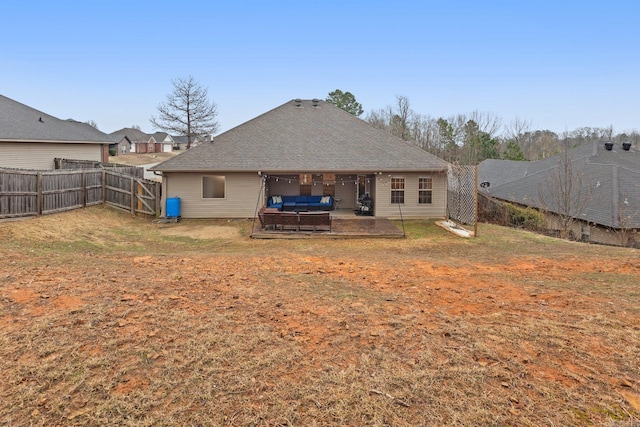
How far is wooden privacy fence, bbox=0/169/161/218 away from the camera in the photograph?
40.0ft

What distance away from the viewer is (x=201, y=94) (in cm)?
4350

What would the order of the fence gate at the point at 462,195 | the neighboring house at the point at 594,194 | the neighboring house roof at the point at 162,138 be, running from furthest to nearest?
the neighboring house roof at the point at 162,138, the neighboring house at the point at 594,194, the fence gate at the point at 462,195

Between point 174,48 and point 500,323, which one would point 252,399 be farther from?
point 174,48

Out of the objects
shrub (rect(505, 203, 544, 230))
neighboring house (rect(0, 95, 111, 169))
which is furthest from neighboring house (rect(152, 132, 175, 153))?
shrub (rect(505, 203, 544, 230))

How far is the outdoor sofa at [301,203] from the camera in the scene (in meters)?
18.1

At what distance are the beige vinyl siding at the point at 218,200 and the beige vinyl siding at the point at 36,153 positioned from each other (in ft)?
33.9

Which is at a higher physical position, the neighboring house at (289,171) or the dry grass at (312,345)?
the neighboring house at (289,171)

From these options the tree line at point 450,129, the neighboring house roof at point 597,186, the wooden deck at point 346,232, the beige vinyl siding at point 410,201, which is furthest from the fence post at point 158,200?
the tree line at point 450,129

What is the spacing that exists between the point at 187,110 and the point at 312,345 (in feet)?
148

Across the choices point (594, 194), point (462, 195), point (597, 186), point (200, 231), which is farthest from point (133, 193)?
point (597, 186)

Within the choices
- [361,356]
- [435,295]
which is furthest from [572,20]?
[361,356]

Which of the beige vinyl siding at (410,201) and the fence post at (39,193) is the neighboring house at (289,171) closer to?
the beige vinyl siding at (410,201)

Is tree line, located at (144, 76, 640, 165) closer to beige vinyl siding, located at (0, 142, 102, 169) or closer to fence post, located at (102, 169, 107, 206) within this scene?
beige vinyl siding, located at (0, 142, 102, 169)

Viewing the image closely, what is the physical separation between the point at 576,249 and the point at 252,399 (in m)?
12.2
